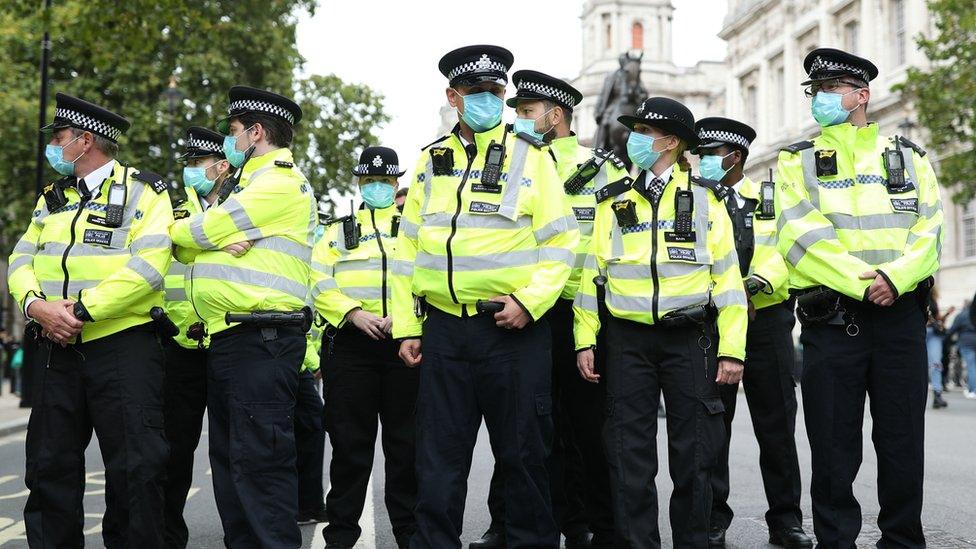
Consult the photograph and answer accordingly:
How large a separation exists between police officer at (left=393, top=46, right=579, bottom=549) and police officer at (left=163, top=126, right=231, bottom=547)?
173 centimetres

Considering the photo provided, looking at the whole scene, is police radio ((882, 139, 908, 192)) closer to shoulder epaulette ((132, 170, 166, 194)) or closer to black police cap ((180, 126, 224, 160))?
shoulder epaulette ((132, 170, 166, 194))

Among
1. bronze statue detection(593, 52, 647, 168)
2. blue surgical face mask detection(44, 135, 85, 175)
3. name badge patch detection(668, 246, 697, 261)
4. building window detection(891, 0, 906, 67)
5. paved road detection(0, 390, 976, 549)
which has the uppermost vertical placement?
building window detection(891, 0, 906, 67)

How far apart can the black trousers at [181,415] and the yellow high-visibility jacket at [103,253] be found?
3.42ft

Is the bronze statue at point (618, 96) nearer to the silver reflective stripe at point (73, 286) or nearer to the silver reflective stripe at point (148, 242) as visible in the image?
the silver reflective stripe at point (148, 242)

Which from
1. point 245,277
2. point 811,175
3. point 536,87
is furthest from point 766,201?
point 245,277

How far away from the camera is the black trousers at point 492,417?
5254mm

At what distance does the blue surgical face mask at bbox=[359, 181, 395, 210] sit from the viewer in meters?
7.66

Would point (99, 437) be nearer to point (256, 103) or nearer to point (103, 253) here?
point (103, 253)

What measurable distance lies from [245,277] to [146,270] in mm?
507

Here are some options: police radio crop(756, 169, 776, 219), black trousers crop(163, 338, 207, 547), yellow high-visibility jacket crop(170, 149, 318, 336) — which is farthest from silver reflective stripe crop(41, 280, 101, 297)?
police radio crop(756, 169, 776, 219)

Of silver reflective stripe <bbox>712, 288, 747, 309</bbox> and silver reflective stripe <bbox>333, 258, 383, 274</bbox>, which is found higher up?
silver reflective stripe <bbox>333, 258, 383, 274</bbox>

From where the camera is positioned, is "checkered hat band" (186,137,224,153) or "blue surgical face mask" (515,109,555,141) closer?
"blue surgical face mask" (515,109,555,141)

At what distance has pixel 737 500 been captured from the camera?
824 cm

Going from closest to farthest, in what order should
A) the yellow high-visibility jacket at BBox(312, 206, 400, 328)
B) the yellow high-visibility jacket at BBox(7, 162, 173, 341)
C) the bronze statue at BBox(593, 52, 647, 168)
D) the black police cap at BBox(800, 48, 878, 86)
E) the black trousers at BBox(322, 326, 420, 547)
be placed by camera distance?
the yellow high-visibility jacket at BBox(7, 162, 173, 341) < the black police cap at BBox(800, 48, 878, 86) < the black trousers at BBox(322, 326, 420, 547) < the yellow high-visibility jacket at BBox(312, 206, 400, 328) < the bronze statue at BBox(593, 52, 647, 168)
